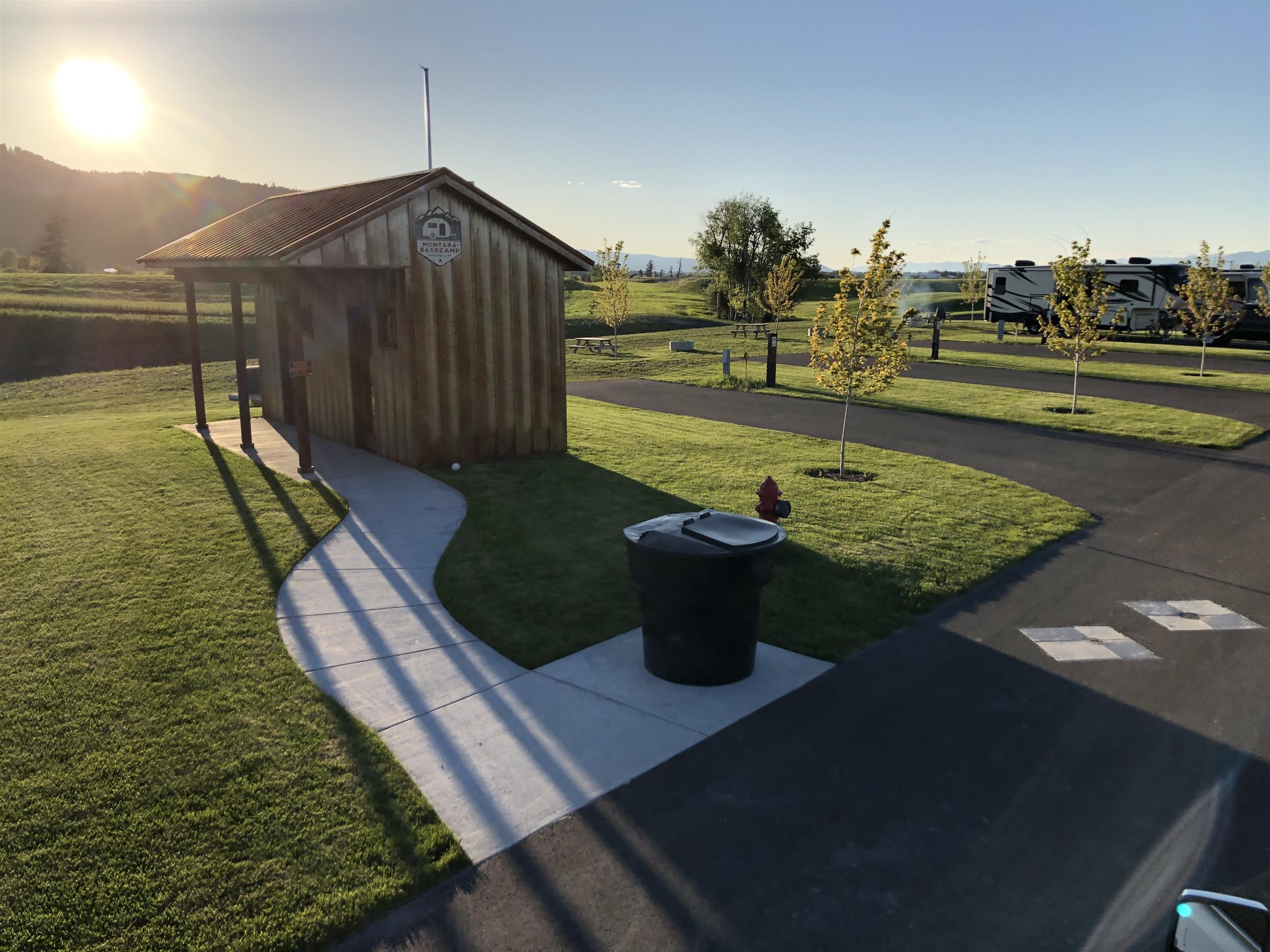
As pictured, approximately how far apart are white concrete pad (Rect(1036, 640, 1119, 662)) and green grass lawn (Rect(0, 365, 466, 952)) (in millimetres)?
5183

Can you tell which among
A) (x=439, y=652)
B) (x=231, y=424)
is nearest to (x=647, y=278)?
(x=231, y=424)

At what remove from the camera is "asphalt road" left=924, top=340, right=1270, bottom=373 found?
1165 inches

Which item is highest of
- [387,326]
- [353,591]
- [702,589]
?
[387,326]

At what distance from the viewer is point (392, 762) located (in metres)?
5.21

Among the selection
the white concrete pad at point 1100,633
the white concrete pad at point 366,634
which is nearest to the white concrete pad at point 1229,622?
the white concrete pad at point 1100,633

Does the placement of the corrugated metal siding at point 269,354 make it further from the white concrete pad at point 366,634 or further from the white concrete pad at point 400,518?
the white concrete pad at point 366,634

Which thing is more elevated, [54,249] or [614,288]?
[54,249]

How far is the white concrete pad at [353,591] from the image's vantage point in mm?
7652

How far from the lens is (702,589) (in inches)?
240

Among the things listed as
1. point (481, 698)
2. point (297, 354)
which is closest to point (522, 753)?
point (481, 698)

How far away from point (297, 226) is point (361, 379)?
2.73 metres

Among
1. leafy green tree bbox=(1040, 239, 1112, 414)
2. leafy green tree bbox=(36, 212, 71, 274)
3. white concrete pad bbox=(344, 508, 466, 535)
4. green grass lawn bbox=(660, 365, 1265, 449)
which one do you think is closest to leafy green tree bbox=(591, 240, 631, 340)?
green grass lawn bbox=(660, 365, 1265, 449)

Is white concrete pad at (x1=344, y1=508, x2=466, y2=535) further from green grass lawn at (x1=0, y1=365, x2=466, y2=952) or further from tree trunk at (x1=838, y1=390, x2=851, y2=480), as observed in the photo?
tree trunk at (x1=838, y1=390, x2=851, y2=480)

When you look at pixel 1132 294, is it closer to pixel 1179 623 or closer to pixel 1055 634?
pixel 1179 623
